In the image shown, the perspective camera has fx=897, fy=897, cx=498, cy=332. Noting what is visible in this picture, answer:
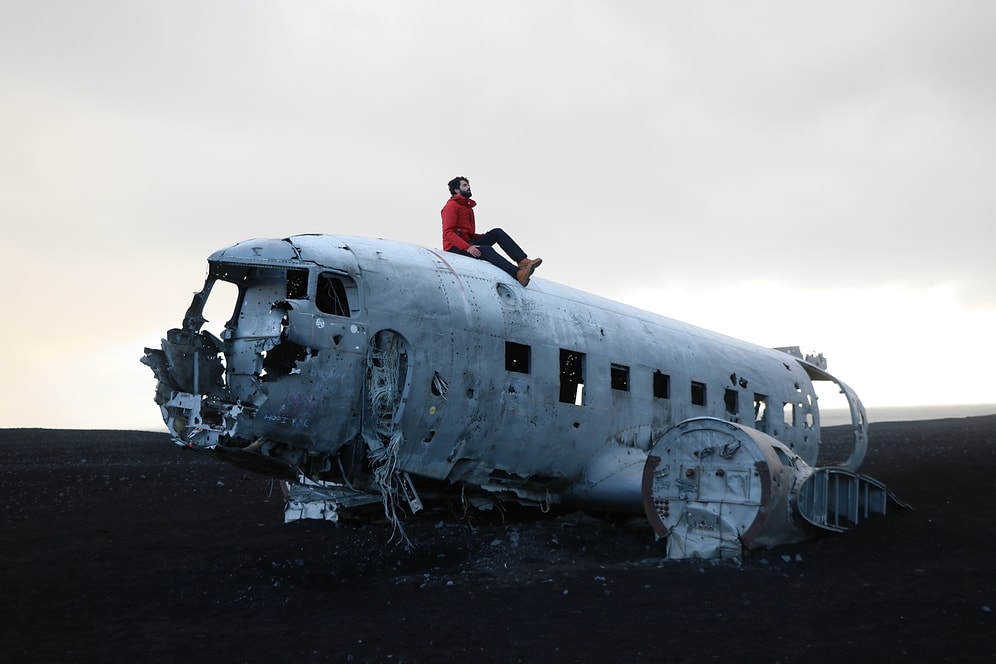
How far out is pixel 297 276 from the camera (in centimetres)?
1126

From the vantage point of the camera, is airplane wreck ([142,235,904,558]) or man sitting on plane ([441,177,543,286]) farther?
man sitting on plane ([441,177,543,286])

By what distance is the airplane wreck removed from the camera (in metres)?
10.7

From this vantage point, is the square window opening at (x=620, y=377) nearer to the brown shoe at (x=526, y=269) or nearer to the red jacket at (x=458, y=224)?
the brown shoe at (x=526, y=269)

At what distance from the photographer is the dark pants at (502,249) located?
13.9 metres

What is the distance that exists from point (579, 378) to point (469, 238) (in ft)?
9.29

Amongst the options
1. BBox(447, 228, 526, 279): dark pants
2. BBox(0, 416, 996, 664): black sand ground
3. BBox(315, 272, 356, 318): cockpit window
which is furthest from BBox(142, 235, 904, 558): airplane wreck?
BBox(0, 416, 996, 664): black sand ground

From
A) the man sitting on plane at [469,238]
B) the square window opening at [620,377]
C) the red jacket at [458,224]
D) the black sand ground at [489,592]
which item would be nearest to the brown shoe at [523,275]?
the man sitting on plane at [469,238]

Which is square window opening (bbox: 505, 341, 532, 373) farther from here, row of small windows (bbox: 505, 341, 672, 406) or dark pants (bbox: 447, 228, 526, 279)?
dark pants (bbox: 447, 228, 526, 279)

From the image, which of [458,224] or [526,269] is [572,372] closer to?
[526,269]

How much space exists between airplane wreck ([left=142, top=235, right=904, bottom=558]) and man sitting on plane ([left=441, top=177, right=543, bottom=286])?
1.26 feet

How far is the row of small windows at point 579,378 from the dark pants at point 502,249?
134 cm

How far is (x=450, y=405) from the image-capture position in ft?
38.5

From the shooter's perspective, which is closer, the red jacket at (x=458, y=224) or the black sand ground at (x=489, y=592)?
the black sand ground at (x=489, y=592)

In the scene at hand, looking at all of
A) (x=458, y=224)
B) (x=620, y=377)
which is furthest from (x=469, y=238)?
(x=620, y=377)
